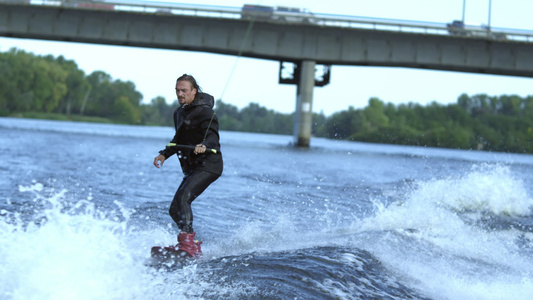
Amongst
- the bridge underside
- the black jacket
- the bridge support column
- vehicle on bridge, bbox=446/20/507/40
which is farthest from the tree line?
the black jacket

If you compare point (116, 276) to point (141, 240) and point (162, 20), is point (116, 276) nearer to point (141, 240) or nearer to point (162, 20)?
point (141, 240)

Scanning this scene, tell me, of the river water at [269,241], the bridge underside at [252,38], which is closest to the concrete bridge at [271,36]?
the bridge underside at [252,38]

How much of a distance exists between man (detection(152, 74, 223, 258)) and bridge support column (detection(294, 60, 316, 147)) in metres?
36.1

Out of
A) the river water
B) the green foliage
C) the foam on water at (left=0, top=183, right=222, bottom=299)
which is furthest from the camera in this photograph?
the green foliage

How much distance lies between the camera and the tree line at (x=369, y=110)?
82562mm

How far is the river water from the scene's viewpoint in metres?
4.76

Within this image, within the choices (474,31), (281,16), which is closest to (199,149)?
(281,16)

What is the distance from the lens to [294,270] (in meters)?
5.47

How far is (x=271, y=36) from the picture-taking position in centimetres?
3981

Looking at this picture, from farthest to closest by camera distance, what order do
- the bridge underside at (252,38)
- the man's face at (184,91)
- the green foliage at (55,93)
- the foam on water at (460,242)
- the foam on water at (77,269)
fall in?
1. the green foliage at (55,93)
2. the bridge underside at (252,38)
3. the man's face at (184,91)
4. the foam on water at (460,242)
5. the foam on water at (77,269)

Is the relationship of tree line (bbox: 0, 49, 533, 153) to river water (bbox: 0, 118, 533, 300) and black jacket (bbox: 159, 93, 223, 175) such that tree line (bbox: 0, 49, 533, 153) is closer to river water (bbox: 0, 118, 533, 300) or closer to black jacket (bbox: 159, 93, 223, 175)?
river water (bbox: 0, 118, 533, 300)

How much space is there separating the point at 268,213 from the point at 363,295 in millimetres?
5321

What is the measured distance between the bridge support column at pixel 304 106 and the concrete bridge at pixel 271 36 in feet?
7.72

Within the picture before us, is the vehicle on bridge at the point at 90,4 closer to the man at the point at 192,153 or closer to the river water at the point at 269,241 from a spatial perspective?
the river water at the point at 269,241
